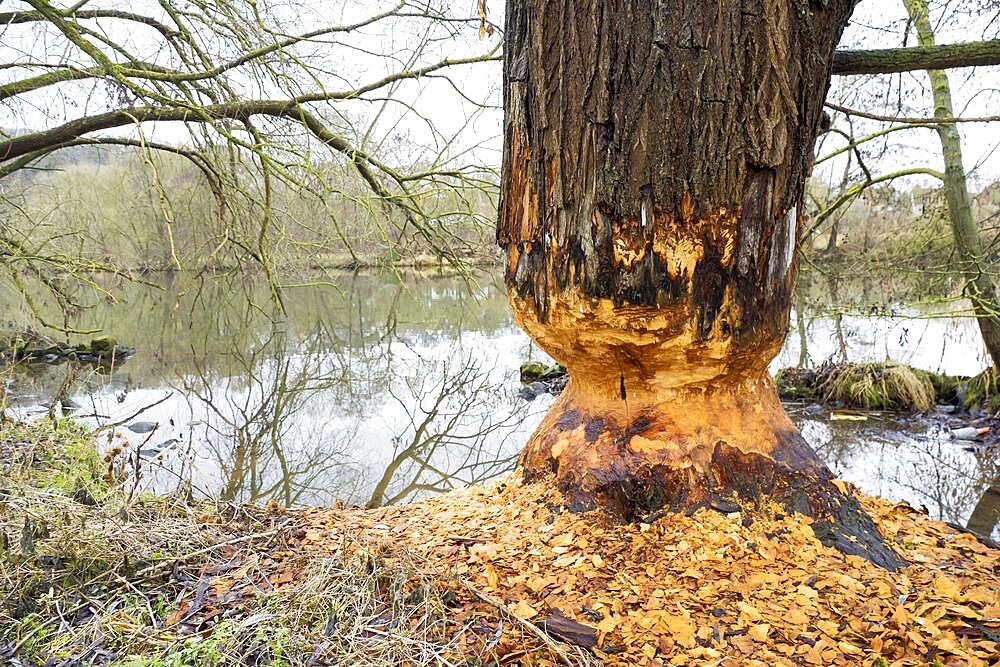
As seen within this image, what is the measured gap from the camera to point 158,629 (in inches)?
65.8

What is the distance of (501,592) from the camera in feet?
5.55

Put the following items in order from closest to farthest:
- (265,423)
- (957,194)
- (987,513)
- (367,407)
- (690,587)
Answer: (690,587), (987,513), (957,194), (265,423), (367,407)

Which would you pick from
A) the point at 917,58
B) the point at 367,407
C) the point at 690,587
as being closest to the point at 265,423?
the point at 367,407

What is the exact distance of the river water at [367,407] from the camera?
16.4 ft

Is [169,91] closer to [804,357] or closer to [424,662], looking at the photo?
[424,662]

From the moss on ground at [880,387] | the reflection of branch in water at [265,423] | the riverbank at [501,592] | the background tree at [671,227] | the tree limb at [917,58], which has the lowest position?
the reflection of branch in water at [265,423]

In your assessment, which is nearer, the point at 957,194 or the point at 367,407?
the point at 957,194

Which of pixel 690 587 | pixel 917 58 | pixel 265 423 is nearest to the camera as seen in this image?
pixel 690 587

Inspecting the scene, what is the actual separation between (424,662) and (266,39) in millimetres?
4847

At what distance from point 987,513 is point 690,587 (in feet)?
13.8

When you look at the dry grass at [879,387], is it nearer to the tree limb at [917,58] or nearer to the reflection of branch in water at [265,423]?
the reflection of branch in water at [265,423]

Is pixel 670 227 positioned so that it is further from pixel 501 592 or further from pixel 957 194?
pixel 957 194

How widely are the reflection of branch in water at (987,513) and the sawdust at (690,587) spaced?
9.40ft

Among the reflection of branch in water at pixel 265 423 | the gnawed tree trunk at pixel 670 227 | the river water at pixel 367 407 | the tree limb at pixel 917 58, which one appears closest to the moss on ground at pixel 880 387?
the river water at pixel 367 407
